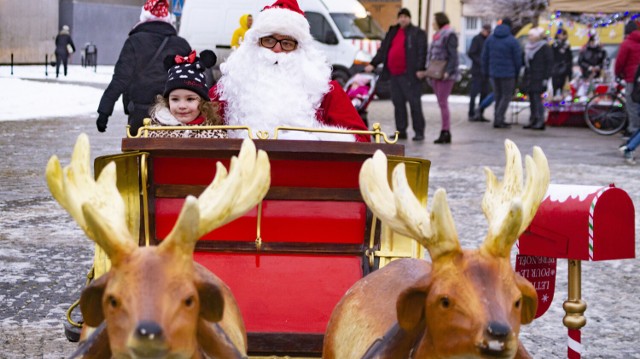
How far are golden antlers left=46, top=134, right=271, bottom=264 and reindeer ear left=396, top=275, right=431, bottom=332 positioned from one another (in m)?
0.51

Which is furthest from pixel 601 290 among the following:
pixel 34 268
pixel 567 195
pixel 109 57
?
pixel 109 57

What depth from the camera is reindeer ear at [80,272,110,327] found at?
111 inches

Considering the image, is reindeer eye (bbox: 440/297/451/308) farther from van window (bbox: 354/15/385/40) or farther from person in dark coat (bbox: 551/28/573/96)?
van window (bbox: 354/15/385/40)

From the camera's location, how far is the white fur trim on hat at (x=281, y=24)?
18.3 ft

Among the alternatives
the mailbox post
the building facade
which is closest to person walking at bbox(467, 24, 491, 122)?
the mailbox post

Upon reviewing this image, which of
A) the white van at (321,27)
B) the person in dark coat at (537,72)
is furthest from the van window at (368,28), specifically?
the person in dark coat at (537,72)

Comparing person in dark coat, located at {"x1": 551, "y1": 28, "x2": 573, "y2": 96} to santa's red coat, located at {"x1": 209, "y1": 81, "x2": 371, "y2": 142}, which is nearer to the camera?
santa's red coat, located at {"x1": 209, "y1": 81, "x2": 371, "y2": 142}

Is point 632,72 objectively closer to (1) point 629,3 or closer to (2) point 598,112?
(1) point 629,3

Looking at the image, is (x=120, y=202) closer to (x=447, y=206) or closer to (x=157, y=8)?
(x=447, y=206)

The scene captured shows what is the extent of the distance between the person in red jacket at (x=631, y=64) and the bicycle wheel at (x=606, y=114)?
8.27 ft

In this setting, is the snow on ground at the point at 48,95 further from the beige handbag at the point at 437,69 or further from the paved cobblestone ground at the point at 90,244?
the beige handbag at the point at 437,69

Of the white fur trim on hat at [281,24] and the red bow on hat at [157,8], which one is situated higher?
the red bow on hat at [157,8]

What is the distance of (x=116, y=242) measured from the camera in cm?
273

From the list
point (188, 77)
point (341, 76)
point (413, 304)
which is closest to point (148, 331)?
point (413, 304)
